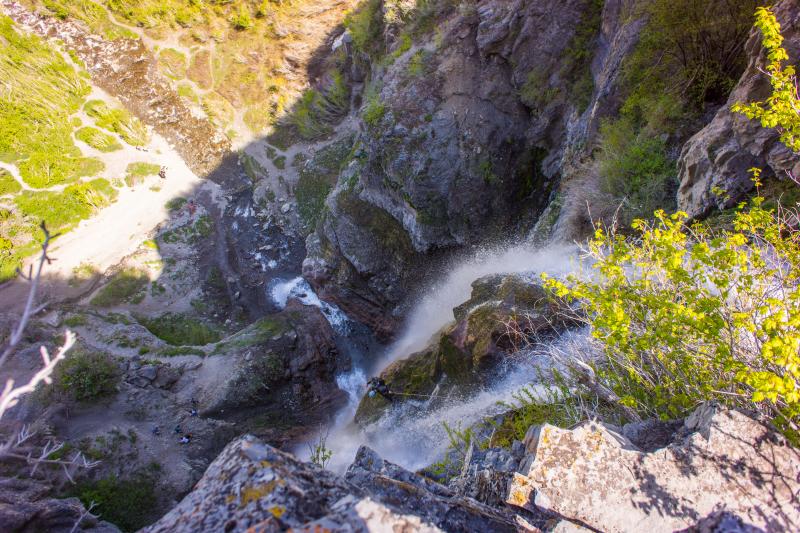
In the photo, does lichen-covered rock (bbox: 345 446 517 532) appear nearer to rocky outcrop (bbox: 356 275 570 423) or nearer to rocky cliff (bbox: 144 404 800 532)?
rocky cliff (bbox: 144 404 800 532)

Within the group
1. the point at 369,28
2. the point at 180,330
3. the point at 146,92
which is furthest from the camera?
the point at 146,92

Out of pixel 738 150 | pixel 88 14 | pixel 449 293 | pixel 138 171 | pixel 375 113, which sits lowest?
pixel 138 171

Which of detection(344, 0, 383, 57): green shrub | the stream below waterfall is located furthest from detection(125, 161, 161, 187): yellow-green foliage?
detection(344, 0, 383, 57): green shrub

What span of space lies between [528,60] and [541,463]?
18.7 m

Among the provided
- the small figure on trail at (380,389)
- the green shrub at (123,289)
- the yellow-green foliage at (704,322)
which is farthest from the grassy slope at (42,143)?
the yellow-green foliage at (704,322)

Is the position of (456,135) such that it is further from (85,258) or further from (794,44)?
(85,258)

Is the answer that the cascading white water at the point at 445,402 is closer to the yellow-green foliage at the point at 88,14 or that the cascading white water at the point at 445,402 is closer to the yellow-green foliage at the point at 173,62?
the yellow-green foliage at the point at 173,62

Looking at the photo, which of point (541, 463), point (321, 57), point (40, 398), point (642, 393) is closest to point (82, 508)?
point (40, 398)

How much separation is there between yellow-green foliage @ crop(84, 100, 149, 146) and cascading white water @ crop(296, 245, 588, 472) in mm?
27938

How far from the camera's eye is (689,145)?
10172mm

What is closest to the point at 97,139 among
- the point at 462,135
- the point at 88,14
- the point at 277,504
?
the point at 88,14

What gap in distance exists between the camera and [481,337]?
11711 mm

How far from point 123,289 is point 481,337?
2412 cm

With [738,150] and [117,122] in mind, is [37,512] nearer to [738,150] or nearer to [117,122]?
[738,150]
